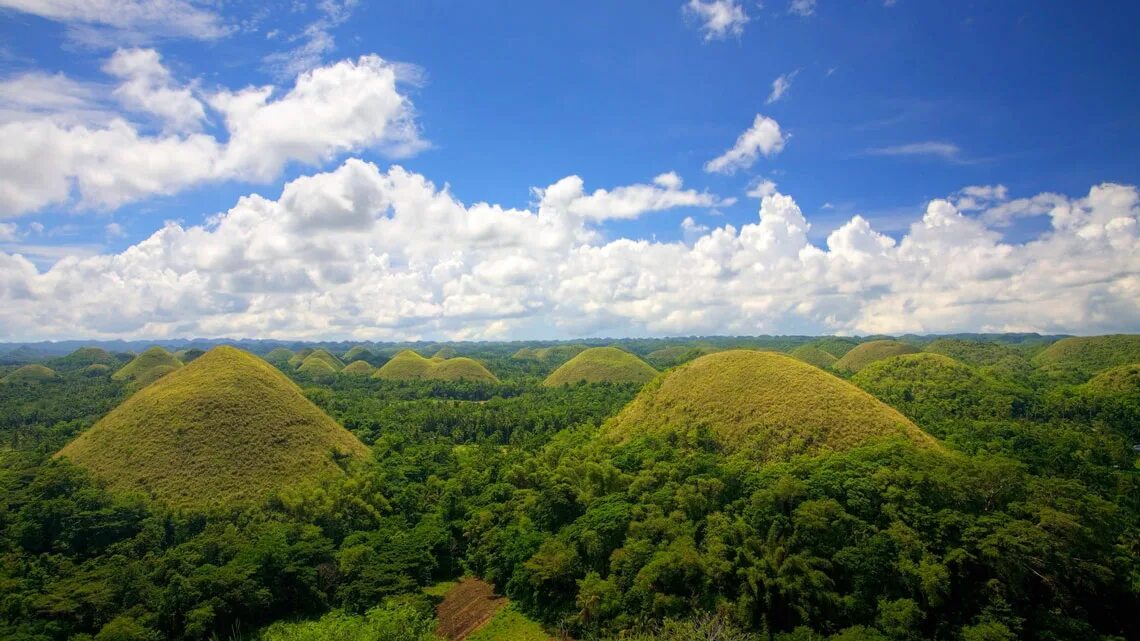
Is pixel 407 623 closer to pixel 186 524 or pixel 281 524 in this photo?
pixel 281 524

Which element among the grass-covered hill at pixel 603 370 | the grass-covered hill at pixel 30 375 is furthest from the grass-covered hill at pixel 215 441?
the grass-covered hill at pixel 30 375

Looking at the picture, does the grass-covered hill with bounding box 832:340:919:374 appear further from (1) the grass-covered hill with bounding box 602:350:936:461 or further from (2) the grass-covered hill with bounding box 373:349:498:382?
(1) the grass-covered hill with bounding box 602:350:936:461

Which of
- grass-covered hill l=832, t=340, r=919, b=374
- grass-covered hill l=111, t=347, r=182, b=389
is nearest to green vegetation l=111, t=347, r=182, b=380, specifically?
grass-covered hill l=111, t=347, r=182, b=389

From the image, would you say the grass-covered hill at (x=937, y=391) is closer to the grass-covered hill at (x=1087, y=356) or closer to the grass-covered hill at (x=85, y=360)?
the grass-covered hill at (x=1087, y=356)

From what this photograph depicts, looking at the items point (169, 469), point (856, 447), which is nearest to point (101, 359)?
point (169, 469)

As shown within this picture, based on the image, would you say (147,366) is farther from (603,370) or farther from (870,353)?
(870,353)

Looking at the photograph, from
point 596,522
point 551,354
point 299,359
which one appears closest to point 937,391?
point 596,522

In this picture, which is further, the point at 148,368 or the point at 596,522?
the point at 148,368
